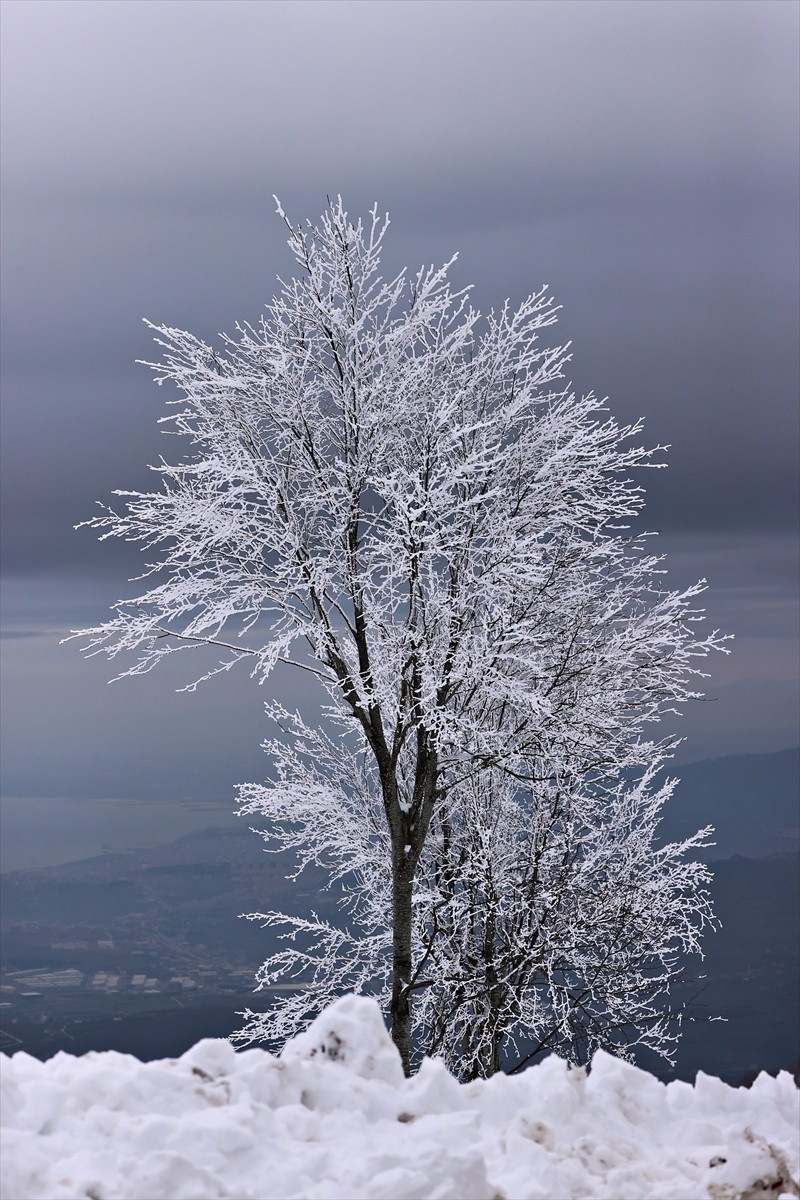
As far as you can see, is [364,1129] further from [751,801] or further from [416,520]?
[751,801]

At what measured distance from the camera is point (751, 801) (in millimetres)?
119312

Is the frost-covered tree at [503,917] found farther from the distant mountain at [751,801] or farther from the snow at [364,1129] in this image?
the distant mountain at [751,801]

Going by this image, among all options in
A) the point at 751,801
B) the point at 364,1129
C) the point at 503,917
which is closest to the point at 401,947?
the point at 503,917

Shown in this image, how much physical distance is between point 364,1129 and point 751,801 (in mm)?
121482

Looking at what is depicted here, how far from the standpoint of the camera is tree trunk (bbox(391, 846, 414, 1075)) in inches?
443

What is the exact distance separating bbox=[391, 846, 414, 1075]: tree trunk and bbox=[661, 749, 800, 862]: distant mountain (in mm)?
63494

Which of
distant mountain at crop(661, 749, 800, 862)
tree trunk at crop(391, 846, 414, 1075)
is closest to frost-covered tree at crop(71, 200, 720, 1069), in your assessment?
tree trunk at crop(391, 846, 414, 1075)

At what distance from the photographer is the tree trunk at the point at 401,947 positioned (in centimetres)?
1126

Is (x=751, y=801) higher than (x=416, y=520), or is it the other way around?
(x=416, y=520)

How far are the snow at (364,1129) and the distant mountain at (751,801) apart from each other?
229 ft

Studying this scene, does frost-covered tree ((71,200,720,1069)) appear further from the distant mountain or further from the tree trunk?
the distant mountain

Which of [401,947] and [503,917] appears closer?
[401,947]

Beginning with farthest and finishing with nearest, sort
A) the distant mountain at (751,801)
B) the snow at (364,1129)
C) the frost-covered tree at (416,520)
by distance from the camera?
the distant mountain at (751,801), the frost-covered tree at (416,520), the snow at (364,1129)

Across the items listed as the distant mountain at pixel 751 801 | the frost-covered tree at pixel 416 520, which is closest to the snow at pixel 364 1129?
the frost-covered tree at pixel 416 520
